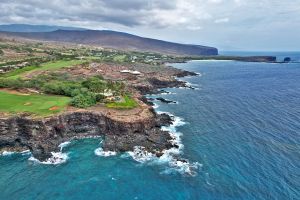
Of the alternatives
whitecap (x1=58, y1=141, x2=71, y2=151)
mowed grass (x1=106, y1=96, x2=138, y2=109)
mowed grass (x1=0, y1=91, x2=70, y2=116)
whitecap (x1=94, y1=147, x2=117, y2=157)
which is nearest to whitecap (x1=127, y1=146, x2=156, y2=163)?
whitecap (x1=94, y1=147, x2=117, y2=157)

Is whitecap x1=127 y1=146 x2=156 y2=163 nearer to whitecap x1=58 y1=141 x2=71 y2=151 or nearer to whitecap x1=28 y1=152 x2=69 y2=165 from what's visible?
whitecap x1=28 y1=152 x2=69 y2=165

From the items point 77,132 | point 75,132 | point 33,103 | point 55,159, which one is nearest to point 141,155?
point 55,159

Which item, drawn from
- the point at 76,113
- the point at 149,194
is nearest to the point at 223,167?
the point at 149,194

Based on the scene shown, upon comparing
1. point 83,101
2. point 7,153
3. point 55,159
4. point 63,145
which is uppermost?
point 83,101

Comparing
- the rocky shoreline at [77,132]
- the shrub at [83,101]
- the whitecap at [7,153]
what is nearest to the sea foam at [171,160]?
the rocky shoreline at [77,132]

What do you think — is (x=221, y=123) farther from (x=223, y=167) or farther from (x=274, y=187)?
(x=274, y=187)

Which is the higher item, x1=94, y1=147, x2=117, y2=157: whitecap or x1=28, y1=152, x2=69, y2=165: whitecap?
x1=94, y1=147, x2=117, y2=157: whitecap

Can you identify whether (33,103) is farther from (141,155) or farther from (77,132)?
(141,155)
